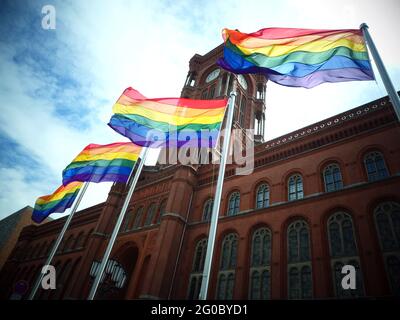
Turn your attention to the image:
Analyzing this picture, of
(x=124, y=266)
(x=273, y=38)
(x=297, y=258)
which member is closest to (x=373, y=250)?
(x=297, y=258)

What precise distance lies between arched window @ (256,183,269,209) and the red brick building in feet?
0.25

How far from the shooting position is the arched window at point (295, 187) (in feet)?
51.5

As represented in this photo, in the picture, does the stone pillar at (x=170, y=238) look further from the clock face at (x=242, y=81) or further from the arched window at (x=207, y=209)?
the clock face at (x=242, y=81)

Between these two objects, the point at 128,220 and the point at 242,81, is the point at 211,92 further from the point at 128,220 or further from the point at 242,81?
the point at 128,220

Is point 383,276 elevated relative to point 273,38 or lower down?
lower down

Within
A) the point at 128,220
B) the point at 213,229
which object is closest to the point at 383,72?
Answer: the point at 213,229

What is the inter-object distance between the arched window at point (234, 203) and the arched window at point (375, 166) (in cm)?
800

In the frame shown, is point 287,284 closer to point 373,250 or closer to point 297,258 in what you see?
point 297,258

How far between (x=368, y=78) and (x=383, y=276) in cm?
774

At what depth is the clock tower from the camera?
Result: 109ft

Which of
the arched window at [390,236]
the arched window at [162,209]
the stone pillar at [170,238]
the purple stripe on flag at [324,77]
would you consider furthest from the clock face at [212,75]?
the arched window at [390,236]

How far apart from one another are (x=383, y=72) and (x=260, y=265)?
11.2m

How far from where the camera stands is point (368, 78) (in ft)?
26.7

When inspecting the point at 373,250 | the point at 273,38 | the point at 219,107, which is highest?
the point at 273,38
